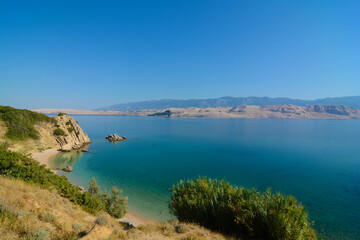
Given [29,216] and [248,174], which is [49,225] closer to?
[29,216]

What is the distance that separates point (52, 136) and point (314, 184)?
6166 centimetres

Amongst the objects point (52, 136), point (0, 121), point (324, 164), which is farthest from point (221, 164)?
point (0, 121)

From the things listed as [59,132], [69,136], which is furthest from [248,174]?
[69,136]

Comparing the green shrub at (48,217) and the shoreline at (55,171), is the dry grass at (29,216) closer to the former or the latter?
the green shrub at (48,217)

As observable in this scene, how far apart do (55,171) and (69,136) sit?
2549cm

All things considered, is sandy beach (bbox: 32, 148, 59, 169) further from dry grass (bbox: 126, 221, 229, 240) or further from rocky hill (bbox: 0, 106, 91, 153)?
dry grass (bbox: 126, 221, 229, 240)

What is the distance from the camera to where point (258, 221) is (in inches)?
381

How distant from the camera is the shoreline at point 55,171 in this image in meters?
17.7

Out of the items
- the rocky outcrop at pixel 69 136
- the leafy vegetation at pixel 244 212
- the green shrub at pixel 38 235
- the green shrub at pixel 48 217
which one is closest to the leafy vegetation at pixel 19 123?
the rocky outcrop at pixel 69 136

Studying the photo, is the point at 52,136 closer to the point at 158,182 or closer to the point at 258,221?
the point at 158,182

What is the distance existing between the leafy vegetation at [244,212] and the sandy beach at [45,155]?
117 feet

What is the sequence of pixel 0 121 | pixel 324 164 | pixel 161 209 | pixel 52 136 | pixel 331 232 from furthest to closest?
pixel 52 136, pixel 324 164, pixel 0 121, pixel 161 209, pixel 331 232

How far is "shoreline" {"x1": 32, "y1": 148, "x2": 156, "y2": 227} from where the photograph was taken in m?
17.7

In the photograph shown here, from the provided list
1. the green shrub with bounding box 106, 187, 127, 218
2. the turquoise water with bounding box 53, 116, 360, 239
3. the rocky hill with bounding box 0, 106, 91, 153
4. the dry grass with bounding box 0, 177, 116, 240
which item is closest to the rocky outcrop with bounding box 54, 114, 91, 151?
the rocky hill with bounding box 0, 106, 91, 153
